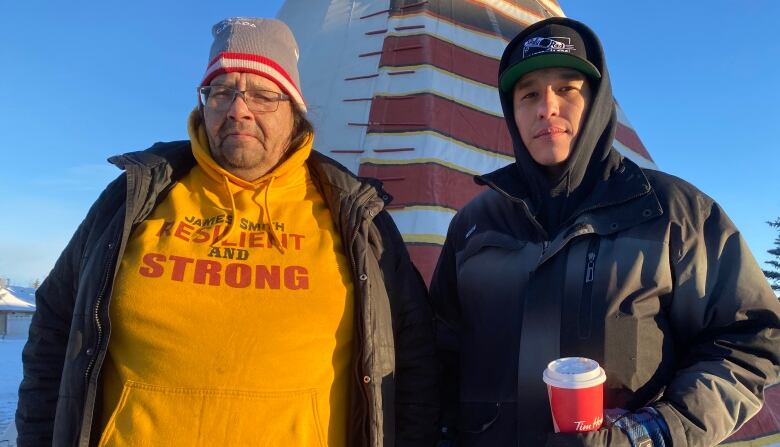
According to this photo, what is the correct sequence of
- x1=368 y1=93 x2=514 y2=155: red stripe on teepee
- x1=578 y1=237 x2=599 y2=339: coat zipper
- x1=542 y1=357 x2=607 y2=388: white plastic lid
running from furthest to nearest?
x1=368 y1=93 x2=514 y2=155: red stripe on teepee < x1=578 y1=237 x2=599 y2=339: coat zipper < x1=542 y1=357 x2=607 y2=388: white plastic lid

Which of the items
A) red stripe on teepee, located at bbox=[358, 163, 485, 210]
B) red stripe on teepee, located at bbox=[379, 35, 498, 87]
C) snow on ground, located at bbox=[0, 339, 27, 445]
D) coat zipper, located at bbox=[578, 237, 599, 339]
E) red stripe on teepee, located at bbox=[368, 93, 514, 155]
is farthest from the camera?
snow on ground, located at bbox=[0, 339, 27, 445]

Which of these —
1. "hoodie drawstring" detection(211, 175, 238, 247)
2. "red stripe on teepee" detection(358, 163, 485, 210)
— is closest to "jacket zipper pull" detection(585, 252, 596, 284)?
"hoodie drawstring" detection(211, 175, 238, 247)

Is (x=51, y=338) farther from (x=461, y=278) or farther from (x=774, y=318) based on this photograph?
(x=774, y=318)

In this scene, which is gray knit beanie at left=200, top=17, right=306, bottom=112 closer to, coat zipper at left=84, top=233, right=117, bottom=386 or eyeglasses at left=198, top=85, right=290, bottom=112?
eyeglasses at left=198, top=85, right=290, bottom=112

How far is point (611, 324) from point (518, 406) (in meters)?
0.31

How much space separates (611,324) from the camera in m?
1.47

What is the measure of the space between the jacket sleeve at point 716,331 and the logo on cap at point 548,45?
538 mm

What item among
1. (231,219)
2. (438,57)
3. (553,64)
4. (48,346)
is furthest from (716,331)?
(438,57)

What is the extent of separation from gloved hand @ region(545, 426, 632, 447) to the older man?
506 mm

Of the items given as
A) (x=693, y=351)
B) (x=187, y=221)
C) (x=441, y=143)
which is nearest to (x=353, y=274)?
(x=187, y=221)

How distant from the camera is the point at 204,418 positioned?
4.96 feet

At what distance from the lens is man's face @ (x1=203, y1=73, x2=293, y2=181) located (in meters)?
1.81

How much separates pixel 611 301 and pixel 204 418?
3.32 ft

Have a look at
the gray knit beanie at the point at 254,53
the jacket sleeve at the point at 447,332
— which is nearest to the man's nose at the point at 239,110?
the gray knit beanie at the point at 254,53
